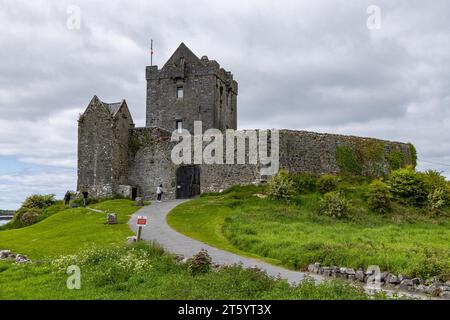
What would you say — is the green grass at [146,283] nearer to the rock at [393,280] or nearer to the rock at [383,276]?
the rock at [393,280]

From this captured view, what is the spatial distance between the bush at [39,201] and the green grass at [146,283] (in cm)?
2647

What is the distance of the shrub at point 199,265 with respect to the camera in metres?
17.8

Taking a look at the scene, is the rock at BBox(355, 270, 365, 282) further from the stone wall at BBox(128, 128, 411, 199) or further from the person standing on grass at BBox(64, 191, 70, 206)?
the person standing on grass at BBox(64, 191, 70, 206)

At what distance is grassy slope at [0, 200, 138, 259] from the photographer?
25.5 meters

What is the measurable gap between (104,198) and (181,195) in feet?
23.2

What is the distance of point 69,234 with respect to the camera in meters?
30.0

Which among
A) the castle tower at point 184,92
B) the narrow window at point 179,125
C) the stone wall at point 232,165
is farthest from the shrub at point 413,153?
the narrow window at point 179,125

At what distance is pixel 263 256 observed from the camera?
23.2 meters

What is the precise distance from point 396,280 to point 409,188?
22717 millimetres

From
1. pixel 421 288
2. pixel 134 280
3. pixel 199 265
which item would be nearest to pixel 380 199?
pixel 421 288

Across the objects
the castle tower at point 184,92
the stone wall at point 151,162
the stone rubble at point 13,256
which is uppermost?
the castle tower at point 184,92
